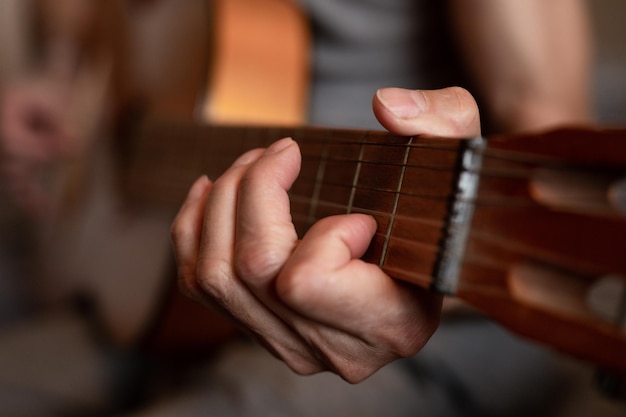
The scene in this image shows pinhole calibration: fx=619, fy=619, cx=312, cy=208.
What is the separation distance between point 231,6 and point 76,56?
1.97ft

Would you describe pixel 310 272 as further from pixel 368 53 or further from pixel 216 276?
pixel 368 53

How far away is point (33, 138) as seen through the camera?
3.71 feet

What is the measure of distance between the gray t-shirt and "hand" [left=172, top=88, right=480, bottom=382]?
390mm

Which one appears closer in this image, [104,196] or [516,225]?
[516,225]

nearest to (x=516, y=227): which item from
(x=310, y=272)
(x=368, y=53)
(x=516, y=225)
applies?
(x=516, y=225)

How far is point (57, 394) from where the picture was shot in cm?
82

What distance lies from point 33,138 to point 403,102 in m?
0.96

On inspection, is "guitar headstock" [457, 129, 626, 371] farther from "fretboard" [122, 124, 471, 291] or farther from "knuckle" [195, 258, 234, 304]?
"knuckle" [195, 258, 234, 304]

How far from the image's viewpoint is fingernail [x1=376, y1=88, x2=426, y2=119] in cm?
36

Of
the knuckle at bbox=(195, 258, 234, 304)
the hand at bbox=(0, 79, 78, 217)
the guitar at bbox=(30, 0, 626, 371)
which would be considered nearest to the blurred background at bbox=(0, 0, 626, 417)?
the hand at bbox=(0, 79, 78, 217)

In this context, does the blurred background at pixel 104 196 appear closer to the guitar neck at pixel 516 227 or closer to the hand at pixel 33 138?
the hand at pixel 33 138

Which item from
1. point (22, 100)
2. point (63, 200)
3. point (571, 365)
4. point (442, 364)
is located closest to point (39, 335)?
point (63, 200)

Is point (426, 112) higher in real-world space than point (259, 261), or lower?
higher

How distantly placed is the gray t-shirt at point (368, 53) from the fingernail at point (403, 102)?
0.39 metres
